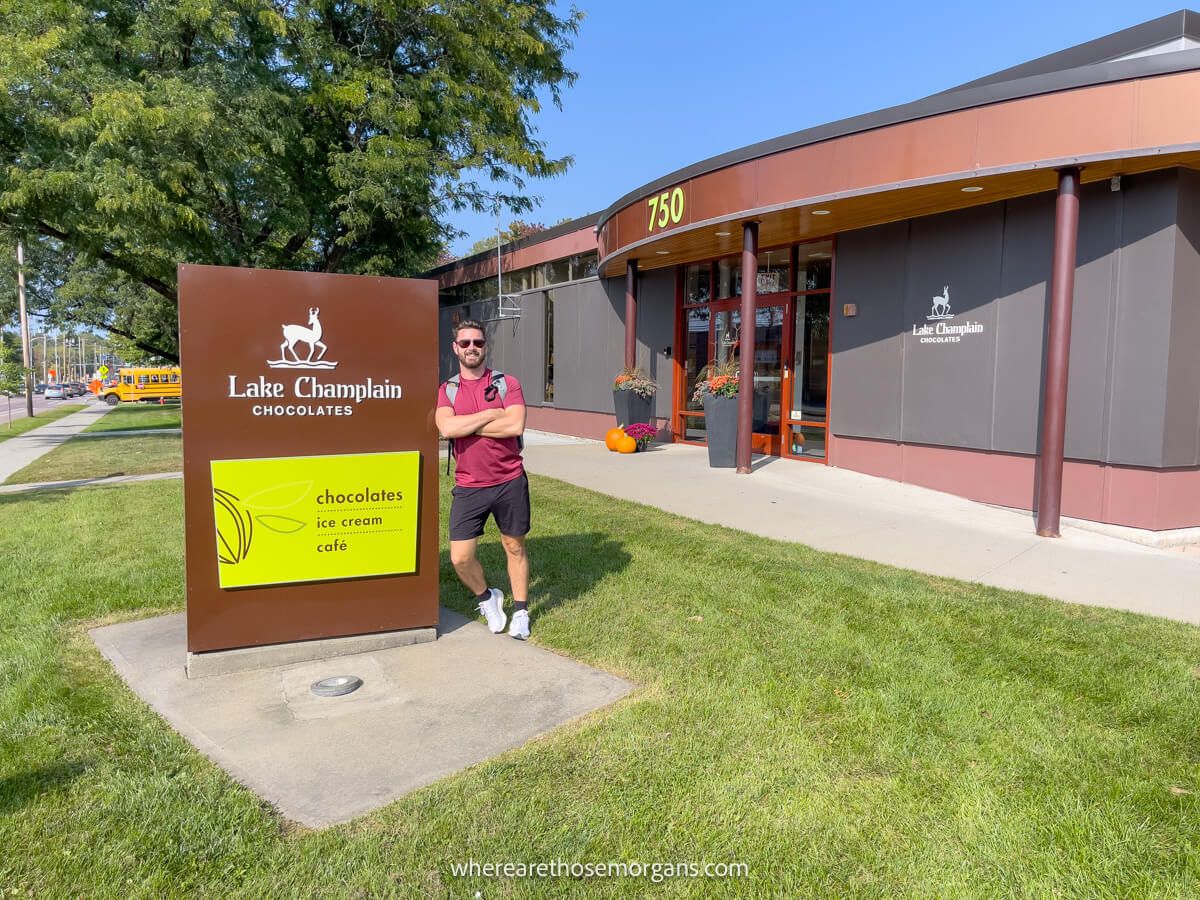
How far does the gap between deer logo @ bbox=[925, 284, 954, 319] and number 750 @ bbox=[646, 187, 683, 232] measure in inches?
136

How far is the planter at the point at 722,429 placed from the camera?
10.5 metres

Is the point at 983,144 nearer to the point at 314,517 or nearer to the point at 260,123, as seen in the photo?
the point at 314,517

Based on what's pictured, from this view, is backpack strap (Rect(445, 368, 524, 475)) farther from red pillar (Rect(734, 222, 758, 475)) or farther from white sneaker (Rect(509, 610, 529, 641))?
red pillar (Rect(734, 222, 758, 475))

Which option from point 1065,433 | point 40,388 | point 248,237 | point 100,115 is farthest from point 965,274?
point 40,388

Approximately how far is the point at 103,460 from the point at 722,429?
10.4m

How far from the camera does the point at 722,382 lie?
1064 cm

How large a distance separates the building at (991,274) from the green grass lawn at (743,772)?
326 cm

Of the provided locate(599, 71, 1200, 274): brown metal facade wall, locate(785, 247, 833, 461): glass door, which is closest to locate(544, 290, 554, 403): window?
locate(785, 247, 833, 461): glass door

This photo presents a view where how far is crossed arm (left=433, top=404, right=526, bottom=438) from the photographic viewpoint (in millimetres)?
4199

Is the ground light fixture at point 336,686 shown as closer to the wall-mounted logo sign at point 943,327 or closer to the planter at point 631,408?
the wall-mounted logo sign at point 943,327

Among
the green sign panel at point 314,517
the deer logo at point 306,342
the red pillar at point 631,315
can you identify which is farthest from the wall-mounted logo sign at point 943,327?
the deer logo at point 306,342

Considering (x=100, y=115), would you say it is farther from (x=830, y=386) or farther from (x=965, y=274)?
(x=965, y=274)

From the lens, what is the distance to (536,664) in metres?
4.03

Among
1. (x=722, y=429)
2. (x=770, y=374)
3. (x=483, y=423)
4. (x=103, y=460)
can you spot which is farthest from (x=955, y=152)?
(x=103, y=460)
